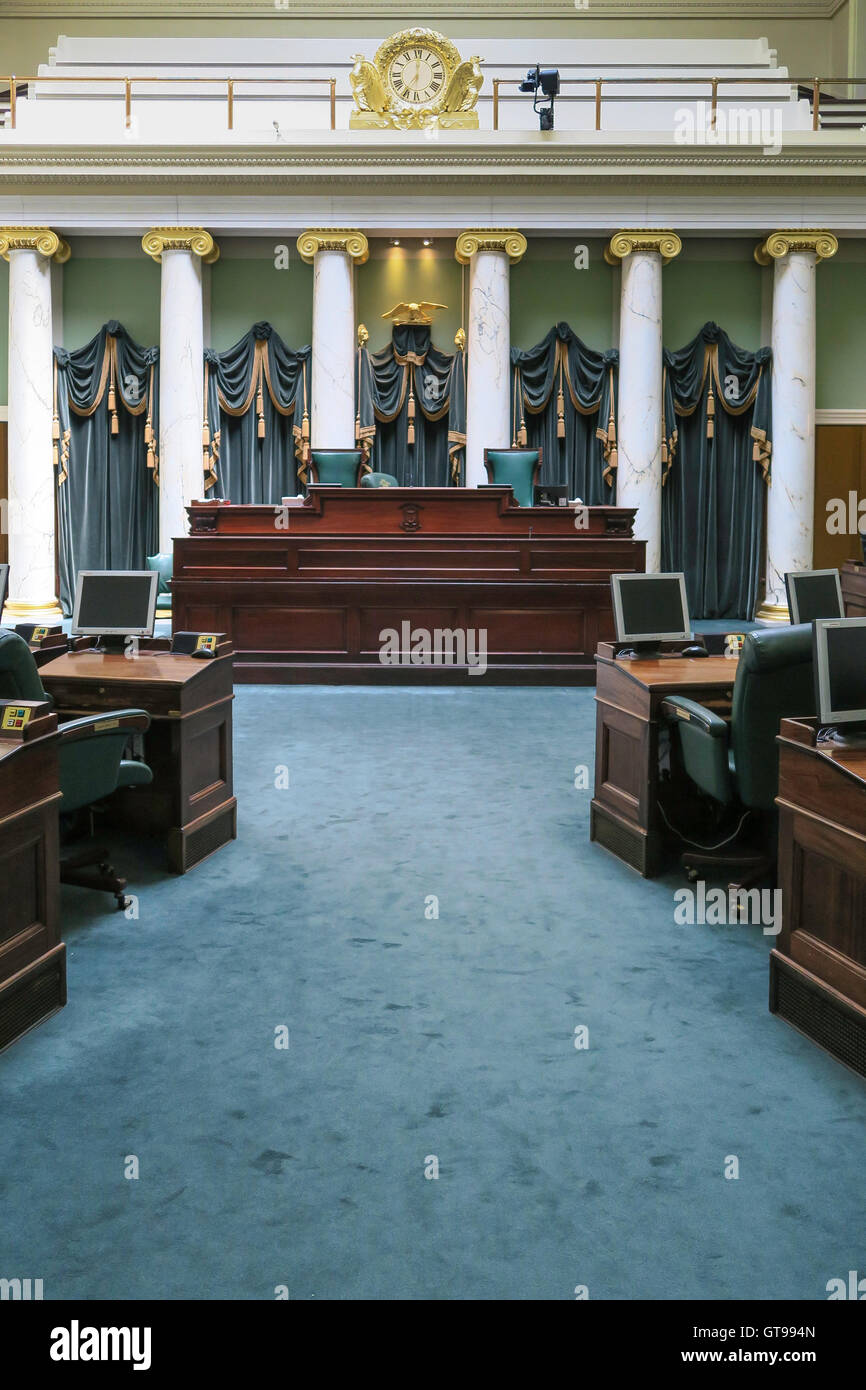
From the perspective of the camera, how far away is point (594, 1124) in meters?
2.59

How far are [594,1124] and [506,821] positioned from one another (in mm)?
2433

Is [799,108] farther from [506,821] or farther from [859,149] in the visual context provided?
[506,821]

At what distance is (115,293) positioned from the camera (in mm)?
12266

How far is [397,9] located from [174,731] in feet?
41.0

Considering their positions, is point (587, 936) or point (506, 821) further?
point (506, 821)

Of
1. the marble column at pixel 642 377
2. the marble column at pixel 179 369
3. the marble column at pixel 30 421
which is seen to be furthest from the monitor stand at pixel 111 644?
the marble column at pixel 642 377

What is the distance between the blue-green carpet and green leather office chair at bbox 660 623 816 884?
0.46 m

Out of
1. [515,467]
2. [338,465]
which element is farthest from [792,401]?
[338,465]

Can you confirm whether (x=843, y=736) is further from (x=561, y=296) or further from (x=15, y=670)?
(x=561, y=296)

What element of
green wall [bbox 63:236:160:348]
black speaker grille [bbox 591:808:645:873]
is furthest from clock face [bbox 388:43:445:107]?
black speaker grille [bbox 591:808:645:873]

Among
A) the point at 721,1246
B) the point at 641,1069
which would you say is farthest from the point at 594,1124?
the point at 721,1246

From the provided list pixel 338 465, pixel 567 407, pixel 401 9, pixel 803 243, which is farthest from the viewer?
pixel 401 9

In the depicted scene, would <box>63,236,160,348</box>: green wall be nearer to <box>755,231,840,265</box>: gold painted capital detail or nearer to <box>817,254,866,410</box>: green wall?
<box>755,231,840,265</box>: gold painted capital detail

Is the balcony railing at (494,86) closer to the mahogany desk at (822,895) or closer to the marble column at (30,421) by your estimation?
the marble column at (30,421)
